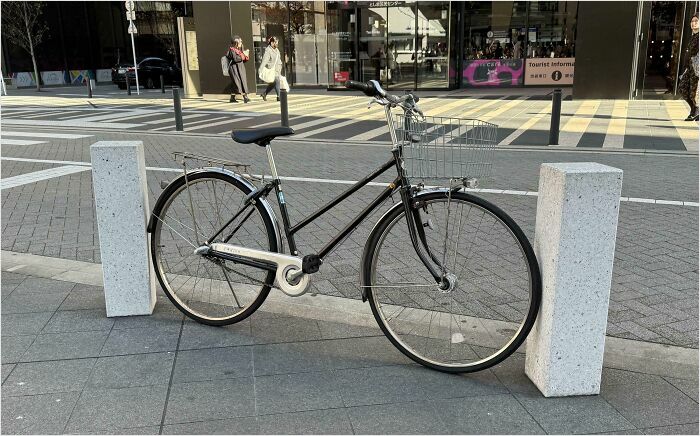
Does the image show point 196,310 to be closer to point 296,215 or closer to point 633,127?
point 296,215

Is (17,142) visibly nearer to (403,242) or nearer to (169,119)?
(169,119)

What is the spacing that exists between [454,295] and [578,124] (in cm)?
997

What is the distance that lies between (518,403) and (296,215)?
3.70m

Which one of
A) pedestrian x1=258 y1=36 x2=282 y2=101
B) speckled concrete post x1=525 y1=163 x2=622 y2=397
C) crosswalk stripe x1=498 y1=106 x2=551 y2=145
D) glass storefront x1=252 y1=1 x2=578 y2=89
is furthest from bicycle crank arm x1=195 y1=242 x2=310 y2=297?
glass storefront x1=252 y1=1 x2=578 y2=89

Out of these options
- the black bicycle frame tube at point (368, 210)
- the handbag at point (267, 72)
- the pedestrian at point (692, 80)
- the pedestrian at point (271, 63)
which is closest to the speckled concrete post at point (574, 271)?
the black bicycle frame tube at point (368, 210)

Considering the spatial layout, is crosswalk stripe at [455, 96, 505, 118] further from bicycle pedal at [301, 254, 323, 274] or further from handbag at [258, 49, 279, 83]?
bicycle pedal at [301, 254, 323, 274]

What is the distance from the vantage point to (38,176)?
838 cm

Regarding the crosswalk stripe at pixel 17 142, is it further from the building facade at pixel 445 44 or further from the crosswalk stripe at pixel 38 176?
the building facade at pixel 445 44

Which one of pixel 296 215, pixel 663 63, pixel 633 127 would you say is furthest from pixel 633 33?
pixel 296 215

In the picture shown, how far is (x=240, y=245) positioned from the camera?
11.3 feet

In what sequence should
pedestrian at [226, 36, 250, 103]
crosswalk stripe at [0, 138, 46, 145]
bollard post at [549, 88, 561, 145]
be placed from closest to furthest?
1. bollard post at [549, 88, 561, 145]
2. crosswalk stripe at [0, 138, 46, 145]
3. pedestrian at [226, 36, 250, 103]

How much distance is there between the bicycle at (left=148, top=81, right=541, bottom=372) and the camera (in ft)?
9.15

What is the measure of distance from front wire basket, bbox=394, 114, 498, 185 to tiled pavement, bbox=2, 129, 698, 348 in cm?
152

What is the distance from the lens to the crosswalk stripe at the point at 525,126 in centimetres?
1088
